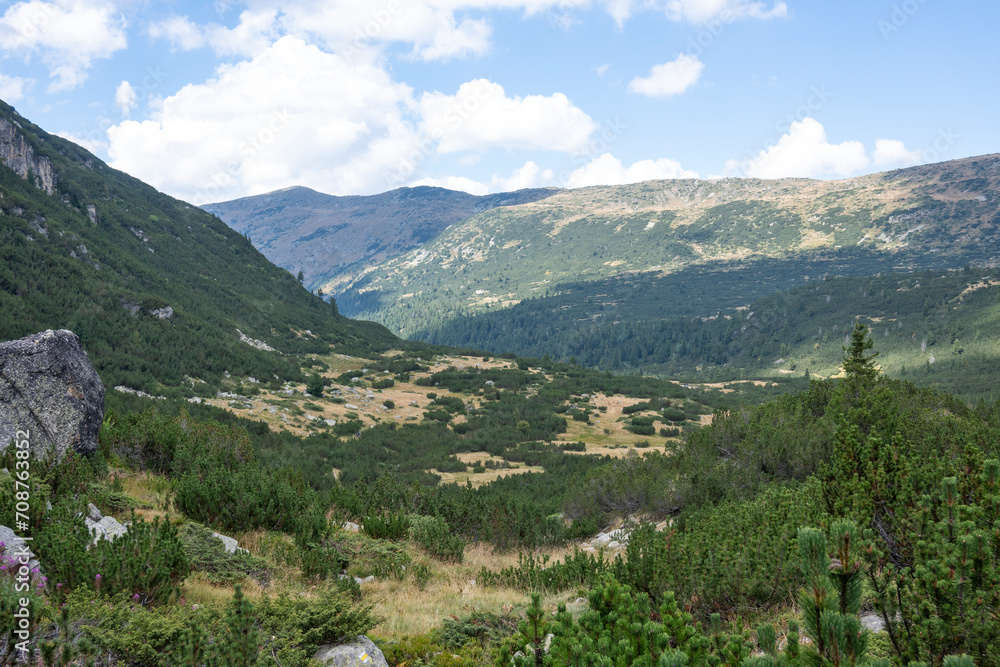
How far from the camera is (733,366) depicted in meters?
111

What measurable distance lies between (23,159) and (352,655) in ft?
208

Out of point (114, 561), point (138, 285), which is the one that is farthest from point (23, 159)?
point (114, 561)

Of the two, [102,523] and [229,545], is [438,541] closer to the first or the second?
[229,545]

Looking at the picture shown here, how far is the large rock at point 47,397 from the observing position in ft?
27.3

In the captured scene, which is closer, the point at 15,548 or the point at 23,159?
the point at 15,548

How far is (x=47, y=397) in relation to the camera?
28.8 ft

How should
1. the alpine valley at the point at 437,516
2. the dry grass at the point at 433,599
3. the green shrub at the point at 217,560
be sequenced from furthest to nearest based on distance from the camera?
the green shrub at the point at 217,560
the dry grass at the point at 433,599
the alpine valley at the point at 437,516

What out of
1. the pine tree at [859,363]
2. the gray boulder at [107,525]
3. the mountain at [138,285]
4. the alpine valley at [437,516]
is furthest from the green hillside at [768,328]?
the gray boulder at [107,525]

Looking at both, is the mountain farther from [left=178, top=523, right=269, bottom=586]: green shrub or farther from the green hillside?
the green hillside

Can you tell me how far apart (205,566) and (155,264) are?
52055mm

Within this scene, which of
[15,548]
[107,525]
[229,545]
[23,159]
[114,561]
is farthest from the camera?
[23,159]

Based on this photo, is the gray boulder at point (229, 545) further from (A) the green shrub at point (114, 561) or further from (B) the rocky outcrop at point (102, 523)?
(A) the green shrub at point (114, 561)

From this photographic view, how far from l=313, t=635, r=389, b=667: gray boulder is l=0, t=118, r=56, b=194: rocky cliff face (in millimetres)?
58339

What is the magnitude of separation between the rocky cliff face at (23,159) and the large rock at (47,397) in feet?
164
